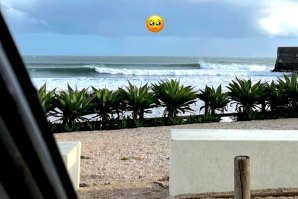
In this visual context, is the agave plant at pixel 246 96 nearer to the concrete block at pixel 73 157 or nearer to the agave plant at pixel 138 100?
the agave plant at pixel 138 100

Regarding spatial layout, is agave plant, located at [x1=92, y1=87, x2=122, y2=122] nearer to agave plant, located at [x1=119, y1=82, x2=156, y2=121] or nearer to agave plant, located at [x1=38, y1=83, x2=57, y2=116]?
agave plant, located at [x1=119, y1=82, x2=156, y2=121]

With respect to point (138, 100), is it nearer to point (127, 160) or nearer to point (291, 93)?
point (127, 160)

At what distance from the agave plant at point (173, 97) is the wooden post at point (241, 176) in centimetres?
707

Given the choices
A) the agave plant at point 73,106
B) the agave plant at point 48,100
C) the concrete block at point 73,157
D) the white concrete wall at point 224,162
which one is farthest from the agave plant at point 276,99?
the concrete block at point 73,157

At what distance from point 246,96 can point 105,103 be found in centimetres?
329

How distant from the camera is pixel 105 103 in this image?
9727mm

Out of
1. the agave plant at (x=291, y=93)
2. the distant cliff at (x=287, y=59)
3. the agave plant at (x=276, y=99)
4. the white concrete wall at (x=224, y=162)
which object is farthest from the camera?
the distant cliff at (x=287, y=59)

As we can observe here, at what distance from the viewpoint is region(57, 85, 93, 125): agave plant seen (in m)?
9.33

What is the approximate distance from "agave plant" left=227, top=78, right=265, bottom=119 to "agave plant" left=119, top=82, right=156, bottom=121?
2.07 meters

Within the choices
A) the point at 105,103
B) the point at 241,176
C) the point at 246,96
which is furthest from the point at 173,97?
the point at 241,176

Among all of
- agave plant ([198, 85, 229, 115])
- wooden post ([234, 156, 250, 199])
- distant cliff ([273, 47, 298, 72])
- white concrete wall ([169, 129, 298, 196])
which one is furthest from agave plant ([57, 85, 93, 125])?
distant cliff ([273, 47, 298, 72])

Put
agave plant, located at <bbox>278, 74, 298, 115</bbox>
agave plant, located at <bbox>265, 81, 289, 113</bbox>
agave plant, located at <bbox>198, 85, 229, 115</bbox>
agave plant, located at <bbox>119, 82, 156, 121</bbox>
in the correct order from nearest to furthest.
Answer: agave plant, located at <bbox>119, 82, 156, 121</bbox> → agave plant, located at <bbox>198, 85, 229, 115</bbox> → agave plant, located at <bbox>265, 81, 289, 113</bbox> → agave plant, located at <bbox>278, 74, 298, 115</bbox>

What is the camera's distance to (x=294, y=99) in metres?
11.1

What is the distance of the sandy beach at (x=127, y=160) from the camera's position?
4598 millimetres
